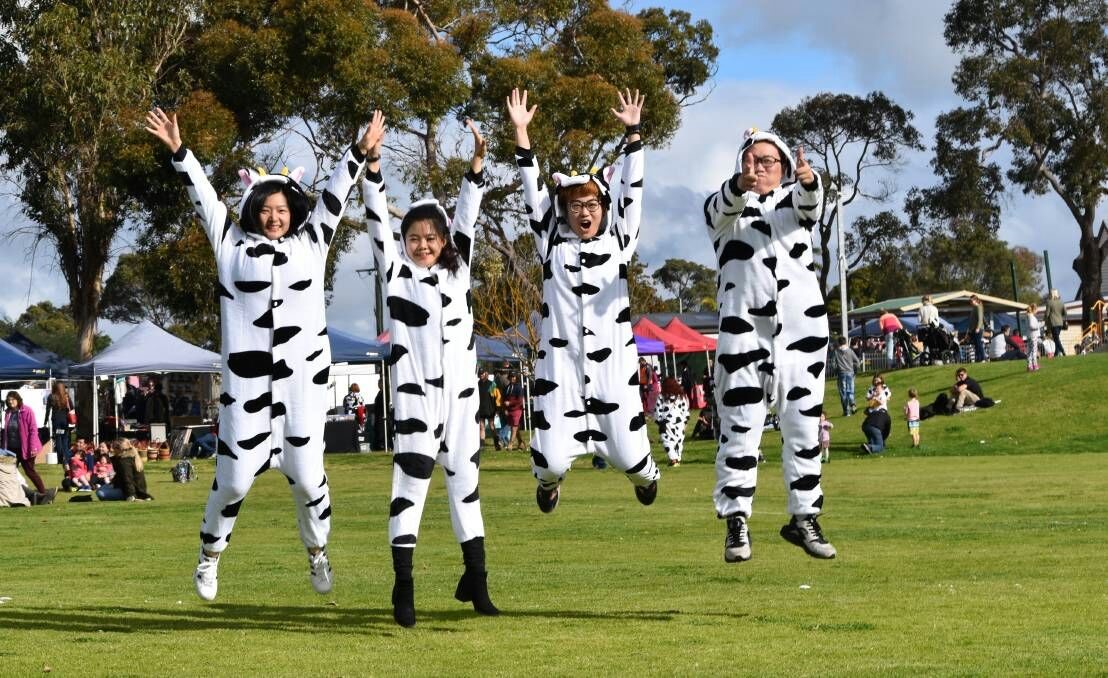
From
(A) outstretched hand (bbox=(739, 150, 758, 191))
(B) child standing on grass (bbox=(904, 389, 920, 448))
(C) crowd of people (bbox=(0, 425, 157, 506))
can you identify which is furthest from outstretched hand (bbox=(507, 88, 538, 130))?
(B) child standing on grass (bbox=(904, 389, 920, 448))

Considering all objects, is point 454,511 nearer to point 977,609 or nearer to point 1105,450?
point 977,609

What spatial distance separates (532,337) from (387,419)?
4.32 metres

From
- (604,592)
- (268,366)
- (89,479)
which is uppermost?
(268,366)

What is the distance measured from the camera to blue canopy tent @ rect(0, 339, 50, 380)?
37.6 m

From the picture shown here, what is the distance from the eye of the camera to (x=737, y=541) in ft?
31.1

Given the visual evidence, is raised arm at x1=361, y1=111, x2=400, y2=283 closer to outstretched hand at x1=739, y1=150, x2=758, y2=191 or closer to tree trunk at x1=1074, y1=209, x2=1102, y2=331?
outstretched hand at x1=739, y1=150, x2=758, y2=191

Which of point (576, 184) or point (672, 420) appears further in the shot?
point (672, 420)

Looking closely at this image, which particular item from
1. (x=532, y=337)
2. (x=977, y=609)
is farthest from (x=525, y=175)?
(x=532, y=337)

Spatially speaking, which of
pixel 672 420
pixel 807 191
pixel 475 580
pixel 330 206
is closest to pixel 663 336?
pixel 672 420

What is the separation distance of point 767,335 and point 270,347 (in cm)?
303

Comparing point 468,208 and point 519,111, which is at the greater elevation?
point 519,111

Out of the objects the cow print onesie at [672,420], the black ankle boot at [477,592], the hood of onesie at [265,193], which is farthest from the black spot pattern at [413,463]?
the cow print onesie at [672,420]

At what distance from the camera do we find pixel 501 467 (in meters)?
32.1

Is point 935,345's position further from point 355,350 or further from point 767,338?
point 767,338
